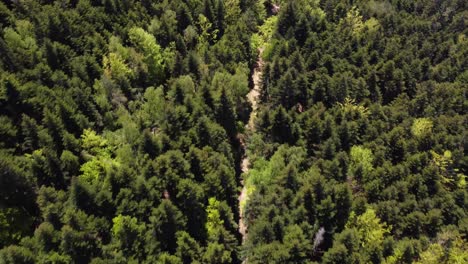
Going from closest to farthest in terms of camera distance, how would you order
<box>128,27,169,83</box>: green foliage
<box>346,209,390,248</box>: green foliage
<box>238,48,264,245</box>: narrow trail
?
<box>346,209,390,248</box>: green foliage < <box>238,48,264,245</box>: narrow trail < <box>128,27,169,83</box>: green foliage

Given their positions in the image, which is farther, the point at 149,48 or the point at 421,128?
the point at 149,48

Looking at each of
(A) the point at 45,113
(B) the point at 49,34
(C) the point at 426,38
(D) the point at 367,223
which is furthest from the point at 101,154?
(C) the point at 426,38

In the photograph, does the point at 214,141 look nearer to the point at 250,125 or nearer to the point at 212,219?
the point at 250,125

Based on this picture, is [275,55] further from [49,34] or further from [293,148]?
[49,34]

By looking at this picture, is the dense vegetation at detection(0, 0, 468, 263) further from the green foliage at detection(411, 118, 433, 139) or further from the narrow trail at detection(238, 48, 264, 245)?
the narrow trail at detection(238, 48, 264, 245)

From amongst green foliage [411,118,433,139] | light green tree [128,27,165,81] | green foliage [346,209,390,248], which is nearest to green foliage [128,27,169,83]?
light green tree [128,27,165,81]

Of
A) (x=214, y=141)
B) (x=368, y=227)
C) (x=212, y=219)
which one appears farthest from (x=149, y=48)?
(x=368, y=227)

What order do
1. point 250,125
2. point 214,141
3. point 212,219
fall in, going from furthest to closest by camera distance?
1. point 250,125
2. point 214,141
3. point 212,219

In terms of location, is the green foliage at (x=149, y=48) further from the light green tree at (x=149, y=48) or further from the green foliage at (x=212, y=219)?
the green foliage at (x=212, y=219)

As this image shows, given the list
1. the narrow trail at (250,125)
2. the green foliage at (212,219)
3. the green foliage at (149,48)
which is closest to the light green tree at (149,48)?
the green foliage at (149,48)
